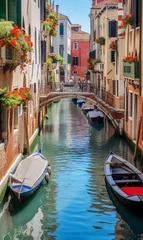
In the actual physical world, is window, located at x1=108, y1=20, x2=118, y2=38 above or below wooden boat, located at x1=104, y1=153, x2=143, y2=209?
above

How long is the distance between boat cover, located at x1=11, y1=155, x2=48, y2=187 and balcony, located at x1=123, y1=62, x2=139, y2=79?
15.1 ft

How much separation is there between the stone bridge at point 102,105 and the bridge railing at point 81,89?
0.18 m

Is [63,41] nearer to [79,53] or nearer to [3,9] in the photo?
[79,53]

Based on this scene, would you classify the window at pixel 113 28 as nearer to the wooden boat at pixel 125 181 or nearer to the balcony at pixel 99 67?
the balcony at pixel 99 67

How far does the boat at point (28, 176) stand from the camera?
1018cm

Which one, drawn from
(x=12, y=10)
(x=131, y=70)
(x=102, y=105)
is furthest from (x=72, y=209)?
(x=102, y=105)

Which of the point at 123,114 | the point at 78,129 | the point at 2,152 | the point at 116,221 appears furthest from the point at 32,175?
the point at 78,129

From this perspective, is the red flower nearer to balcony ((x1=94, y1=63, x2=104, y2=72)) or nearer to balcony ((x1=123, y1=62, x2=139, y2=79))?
balcony ((x1=123, y1=62, x2=139, y2=79))

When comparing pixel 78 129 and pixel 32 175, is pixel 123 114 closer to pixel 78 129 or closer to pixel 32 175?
pixel 78 129

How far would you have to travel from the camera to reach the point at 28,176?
36.2 ft

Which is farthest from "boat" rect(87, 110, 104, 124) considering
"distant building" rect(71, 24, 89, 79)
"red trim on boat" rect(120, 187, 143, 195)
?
"distant building" rect(71, 24, 89, 79)

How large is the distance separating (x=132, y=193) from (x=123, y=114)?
1019 cm

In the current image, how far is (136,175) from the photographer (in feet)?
38.3

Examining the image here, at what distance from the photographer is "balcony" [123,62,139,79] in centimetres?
1538
